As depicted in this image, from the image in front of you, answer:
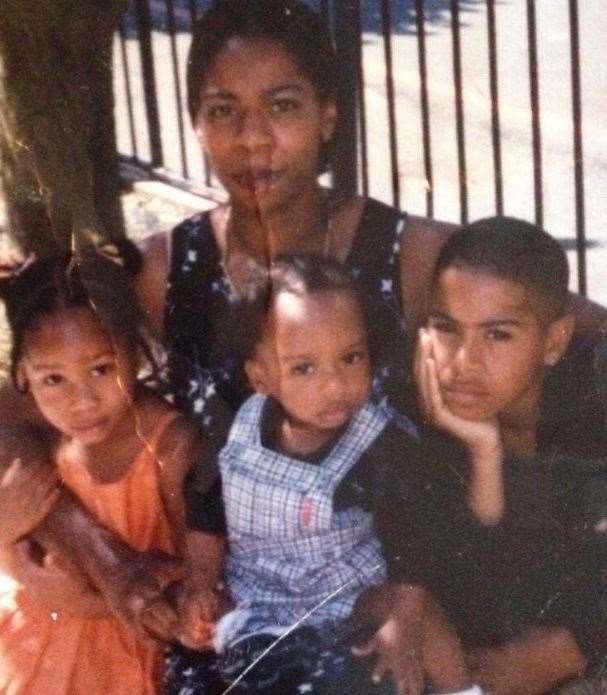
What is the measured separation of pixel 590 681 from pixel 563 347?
467 mm

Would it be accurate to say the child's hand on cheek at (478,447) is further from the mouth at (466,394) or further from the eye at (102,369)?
the eye at (102,369)

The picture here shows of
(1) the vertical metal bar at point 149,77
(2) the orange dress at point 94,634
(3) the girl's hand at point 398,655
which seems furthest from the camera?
(1) the vertical metal bar at point 149,77

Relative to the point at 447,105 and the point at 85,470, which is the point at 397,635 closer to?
the point at 85,470

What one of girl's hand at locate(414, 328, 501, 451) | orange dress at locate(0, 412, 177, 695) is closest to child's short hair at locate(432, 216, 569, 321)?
girl's hand at locate(414, 328, 501, 451)

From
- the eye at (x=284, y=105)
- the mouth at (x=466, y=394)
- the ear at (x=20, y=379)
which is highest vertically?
the eye at (x=284, y=105)

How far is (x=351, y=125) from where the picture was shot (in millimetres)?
1670

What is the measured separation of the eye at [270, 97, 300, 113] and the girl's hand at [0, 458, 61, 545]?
606 millimetres

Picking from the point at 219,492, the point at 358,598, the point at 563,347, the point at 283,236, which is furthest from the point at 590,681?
the point at 283,236

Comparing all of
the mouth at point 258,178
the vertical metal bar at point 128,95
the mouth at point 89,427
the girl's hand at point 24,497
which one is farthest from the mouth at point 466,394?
the vertical metal bar at point 128,95

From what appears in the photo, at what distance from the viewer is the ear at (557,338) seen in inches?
61.7

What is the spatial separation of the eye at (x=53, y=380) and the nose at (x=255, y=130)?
1.32 ft

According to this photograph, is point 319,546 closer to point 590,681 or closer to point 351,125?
point 590,681

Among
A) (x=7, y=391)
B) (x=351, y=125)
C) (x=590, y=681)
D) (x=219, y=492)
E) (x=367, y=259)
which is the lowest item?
(x=590, y=681)

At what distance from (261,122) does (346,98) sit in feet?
0.58
